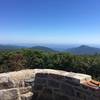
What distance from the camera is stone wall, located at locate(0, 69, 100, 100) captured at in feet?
12.0

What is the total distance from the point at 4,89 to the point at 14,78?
1.02 feet

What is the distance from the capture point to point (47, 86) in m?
4.21

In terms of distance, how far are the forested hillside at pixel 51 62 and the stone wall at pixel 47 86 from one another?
239 centimetres

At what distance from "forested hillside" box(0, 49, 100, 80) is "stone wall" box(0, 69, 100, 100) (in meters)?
2.39

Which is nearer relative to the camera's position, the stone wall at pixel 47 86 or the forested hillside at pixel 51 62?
the stone wall at pixel 47 86

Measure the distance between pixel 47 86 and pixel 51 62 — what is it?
263 centimetres

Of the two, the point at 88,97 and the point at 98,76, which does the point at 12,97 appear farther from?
the point at 98,76

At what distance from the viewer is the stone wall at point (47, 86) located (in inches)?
144

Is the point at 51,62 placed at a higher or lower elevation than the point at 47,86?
higher

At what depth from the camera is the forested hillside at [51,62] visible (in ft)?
21.2

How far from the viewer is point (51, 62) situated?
6.82 m

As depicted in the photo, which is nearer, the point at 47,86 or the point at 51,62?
the point at 47,86

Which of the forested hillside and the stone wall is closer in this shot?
the stone wall

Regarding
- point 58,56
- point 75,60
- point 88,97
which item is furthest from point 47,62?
point 88,97
